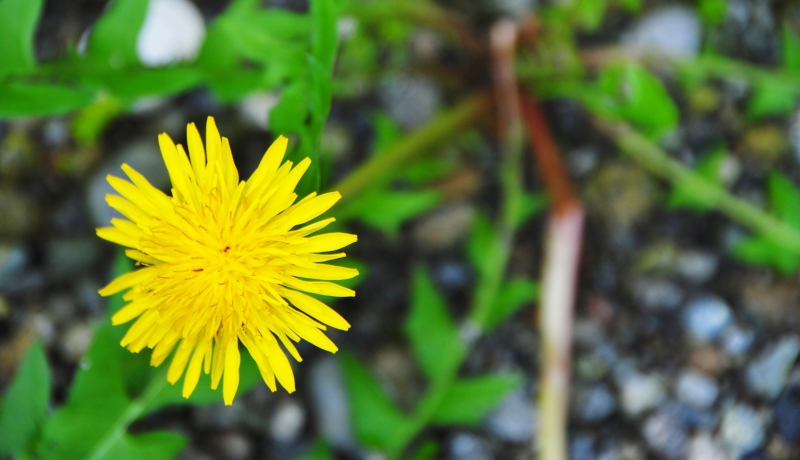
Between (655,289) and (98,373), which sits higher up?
(655,289)

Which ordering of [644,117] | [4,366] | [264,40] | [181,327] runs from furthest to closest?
[4,366] → [644,117] → [264,40] → [181,327]

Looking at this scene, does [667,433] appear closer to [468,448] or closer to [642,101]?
[468,448]

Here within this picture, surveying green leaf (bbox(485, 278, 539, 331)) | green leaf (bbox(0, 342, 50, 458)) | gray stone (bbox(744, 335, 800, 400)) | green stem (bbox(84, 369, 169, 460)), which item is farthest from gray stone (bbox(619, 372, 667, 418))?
green leaf (bbox(0, 342, 50, 458))

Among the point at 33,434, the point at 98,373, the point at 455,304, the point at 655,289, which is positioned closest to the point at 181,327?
the point at 98,373

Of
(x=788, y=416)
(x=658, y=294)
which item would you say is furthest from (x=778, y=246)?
(x=788, y=416)

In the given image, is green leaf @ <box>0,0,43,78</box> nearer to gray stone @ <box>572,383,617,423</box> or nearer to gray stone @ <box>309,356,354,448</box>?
gray stone @ <box>309,356,354,448</box>

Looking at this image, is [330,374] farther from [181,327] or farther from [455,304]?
[181,327]
